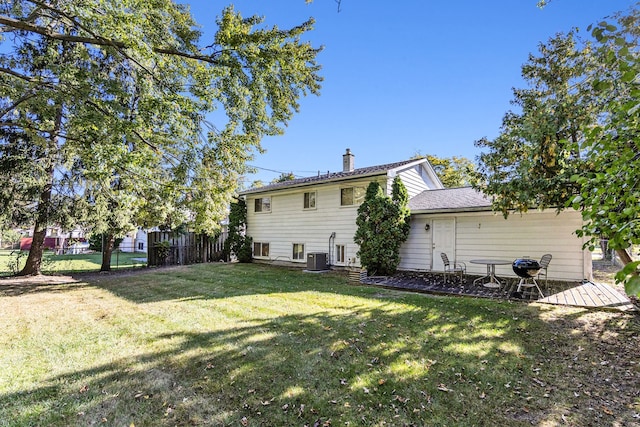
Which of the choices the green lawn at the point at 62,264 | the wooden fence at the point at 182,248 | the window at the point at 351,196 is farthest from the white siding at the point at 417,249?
the green lawn at the point at 62,264

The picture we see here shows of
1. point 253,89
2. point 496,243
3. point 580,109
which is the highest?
point 253,89

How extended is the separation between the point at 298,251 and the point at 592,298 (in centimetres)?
1109

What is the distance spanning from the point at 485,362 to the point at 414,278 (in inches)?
281

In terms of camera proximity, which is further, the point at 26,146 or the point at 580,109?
the point at 26,146

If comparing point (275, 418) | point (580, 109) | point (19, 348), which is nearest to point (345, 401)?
point (275, 418)

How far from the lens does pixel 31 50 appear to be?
9438mm

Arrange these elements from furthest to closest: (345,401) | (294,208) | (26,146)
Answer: (294,208) < (26,146) < (345,401)

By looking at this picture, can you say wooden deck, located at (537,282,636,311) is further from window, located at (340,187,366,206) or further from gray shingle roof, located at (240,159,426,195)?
window, located at (340,187,366,206)

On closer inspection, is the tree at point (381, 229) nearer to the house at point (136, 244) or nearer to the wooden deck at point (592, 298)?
the wooden deck at point (592, 298)

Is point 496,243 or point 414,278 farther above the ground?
point 496,243

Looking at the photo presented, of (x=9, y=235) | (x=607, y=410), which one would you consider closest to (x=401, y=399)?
Result: (x=607, y=410)

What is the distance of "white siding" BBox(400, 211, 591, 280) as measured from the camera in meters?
10.0

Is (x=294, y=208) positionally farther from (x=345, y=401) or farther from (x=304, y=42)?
(x=345, y=401)

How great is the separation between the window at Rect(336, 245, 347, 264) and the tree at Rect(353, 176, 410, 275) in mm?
1649
